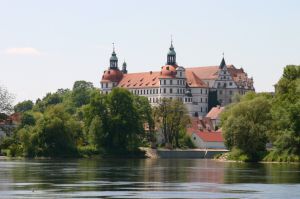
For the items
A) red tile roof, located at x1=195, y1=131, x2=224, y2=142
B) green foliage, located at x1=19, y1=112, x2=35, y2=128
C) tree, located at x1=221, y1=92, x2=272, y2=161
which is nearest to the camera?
tree, located at x1=221, y1=92, x2=272, y2=161

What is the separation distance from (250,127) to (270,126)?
2395 millimetres

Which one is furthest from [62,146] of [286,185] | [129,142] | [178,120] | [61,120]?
[286,185]

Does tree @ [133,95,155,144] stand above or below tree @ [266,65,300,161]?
above

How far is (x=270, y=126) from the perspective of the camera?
337 feet

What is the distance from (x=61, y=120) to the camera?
393 feet

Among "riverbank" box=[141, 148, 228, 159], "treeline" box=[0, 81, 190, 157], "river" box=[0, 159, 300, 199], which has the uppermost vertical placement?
"treeline" box=[0, 81, 190, 157]

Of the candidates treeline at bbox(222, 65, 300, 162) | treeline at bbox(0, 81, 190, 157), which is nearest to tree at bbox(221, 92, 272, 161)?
treeline at bbox(222, 65, 300, 162)

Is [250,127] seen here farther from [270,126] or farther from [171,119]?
[171,119]

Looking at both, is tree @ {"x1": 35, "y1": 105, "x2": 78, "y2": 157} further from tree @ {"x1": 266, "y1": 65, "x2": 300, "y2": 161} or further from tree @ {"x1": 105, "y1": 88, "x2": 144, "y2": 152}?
tree @ {"x1": 266, "y1": 65, "x2": 300, "y2": 161}

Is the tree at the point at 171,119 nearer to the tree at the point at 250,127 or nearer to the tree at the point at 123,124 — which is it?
the tree at the point at 123,124

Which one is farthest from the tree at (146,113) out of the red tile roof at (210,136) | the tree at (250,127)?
the tree at (250,127)

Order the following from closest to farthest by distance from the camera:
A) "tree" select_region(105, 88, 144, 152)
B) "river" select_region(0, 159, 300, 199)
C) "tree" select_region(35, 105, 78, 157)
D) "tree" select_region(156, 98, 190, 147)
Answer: "river" select_region(0, 159, 300, 199), "tree" select_region(35, 105, 78, 157), "tree" select_region(105, 88, 144, 152), "tree" select_region(156, 98, 190, 147)

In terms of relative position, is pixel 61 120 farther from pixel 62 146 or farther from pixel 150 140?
pixel 150 140

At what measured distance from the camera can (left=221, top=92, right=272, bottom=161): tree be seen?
336 feet
